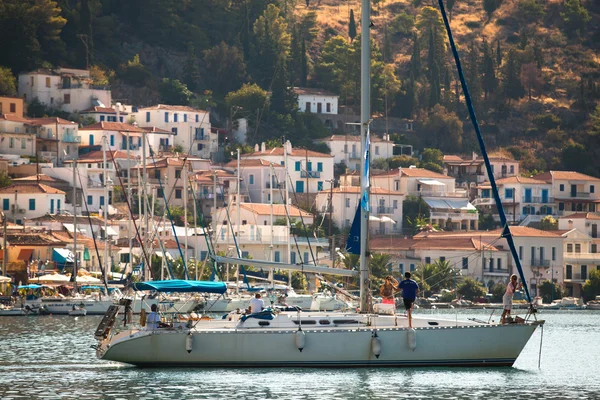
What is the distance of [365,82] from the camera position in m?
46.0

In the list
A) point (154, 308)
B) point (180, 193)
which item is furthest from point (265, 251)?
point (154, 308)

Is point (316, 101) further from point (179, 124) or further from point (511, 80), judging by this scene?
point (511, 80)

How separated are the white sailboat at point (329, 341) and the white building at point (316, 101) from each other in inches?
5185

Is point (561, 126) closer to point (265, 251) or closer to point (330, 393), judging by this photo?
point (265, 251)

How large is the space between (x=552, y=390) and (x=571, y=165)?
459 ft

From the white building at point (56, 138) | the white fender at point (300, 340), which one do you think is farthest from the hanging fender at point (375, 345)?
the white building at point (56, 138)

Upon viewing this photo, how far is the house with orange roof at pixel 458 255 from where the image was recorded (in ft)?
404

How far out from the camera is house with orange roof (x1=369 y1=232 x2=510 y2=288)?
12312 centimetres

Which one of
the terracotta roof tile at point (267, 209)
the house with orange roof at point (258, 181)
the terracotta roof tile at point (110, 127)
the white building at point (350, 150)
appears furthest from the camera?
the white building at point (350, 150)

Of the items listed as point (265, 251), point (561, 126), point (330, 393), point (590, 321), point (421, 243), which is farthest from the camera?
point (561, 126)

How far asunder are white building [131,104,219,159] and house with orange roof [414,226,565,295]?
37846 millimetres

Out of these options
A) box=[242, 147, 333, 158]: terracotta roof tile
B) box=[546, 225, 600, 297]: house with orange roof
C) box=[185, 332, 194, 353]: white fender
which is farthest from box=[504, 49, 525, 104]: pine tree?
box=[185, 332, 194, 353]: white fender

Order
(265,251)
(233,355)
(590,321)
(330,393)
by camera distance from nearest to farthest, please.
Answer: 1. (330,393)
2. (233,355)
3. (590,321)
4. (265,251)

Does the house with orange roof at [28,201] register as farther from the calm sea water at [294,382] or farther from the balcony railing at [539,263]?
the calm sea water at [294,382]
